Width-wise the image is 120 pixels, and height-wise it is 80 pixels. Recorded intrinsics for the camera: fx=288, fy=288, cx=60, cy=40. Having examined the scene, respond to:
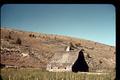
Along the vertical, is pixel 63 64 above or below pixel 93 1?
below

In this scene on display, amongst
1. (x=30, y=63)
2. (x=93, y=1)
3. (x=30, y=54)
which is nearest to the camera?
(x=93, y=1)

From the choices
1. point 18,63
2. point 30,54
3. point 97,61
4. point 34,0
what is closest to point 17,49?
point 30,54

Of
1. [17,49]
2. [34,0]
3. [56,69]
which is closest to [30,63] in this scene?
[17,49]

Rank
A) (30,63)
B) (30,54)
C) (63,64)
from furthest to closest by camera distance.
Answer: (30,54)
(30,63)
(63,64)

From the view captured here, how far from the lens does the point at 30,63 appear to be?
Result: 33750mm

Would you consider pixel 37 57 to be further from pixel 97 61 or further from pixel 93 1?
pixel 93 1

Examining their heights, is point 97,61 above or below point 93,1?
below

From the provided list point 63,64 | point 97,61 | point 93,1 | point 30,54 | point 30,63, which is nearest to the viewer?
point 93,1

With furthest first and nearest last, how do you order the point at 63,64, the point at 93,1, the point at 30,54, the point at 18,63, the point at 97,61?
the point at 97,61 < the point at 30,54 < the point at 18,63 < the point at 63,64 < the point at 93,1

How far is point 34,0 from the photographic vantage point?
3.71 m

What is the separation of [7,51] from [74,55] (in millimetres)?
7811

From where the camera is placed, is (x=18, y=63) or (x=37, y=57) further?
(x=37, y=57)
